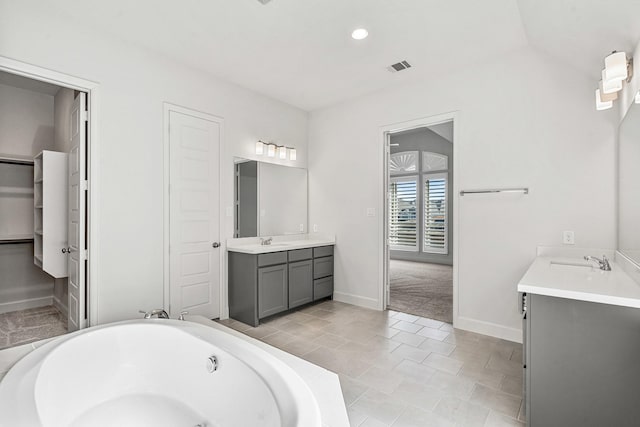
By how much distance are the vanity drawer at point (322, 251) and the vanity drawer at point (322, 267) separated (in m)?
0.05

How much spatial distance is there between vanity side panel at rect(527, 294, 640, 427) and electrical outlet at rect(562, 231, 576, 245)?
1.52 meters

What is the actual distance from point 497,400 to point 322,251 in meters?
2.59

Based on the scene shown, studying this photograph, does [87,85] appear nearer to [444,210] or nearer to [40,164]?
[40,164]

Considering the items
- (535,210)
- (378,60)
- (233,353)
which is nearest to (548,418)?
(233,353)

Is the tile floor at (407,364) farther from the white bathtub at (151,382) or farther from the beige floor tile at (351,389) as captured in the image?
the white bathtub at (151,382)

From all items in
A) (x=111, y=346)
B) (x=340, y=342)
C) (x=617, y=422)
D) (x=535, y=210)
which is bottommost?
(x=340, y=342)

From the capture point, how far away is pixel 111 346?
2.02 meters

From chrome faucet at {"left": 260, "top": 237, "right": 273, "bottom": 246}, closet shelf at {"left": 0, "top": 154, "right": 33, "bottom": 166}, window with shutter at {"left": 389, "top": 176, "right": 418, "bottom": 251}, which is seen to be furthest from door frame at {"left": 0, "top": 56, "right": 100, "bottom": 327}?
window with shutter at {"left": 389, "top": 176, "right": 418, "bottom": 251}

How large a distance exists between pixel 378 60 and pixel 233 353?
296 centimetres

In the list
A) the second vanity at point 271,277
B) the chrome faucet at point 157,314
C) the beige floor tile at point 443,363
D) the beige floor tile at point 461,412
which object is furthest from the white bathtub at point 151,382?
the beige floor tile at point 443,363

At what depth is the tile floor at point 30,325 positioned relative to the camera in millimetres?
3119

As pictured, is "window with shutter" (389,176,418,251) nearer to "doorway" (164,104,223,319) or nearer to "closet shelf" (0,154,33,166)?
"doorway" (164,104,223,319)

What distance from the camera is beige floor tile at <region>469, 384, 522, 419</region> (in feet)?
6.58

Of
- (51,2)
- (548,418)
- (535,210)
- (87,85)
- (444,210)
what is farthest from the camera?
(444,210)
